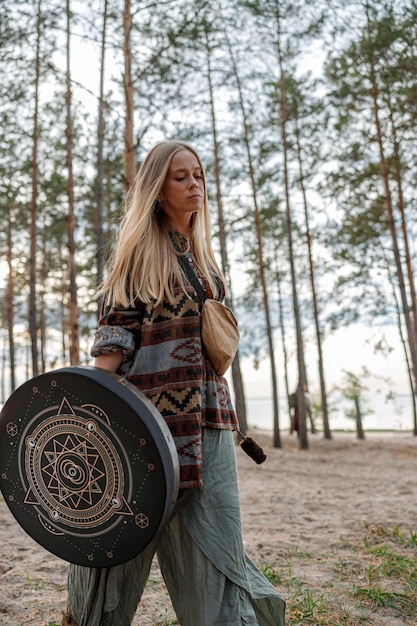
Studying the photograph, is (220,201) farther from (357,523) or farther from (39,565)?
(39,565)

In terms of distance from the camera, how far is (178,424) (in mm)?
1906

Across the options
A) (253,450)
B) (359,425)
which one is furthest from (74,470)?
(359,425)

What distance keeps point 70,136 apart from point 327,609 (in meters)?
11.3

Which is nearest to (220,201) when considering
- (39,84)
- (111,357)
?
(39,84)

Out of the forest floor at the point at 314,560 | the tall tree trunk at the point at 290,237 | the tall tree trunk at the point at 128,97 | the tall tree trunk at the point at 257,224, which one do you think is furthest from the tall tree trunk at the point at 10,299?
the forest floor at the point at 314,560

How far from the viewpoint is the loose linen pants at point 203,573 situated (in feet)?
6.17

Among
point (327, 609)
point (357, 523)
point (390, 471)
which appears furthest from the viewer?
point (390, 471)

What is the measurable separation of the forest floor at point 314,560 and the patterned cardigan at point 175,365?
1.38 metres

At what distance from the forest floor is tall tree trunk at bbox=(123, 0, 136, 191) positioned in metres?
4.62

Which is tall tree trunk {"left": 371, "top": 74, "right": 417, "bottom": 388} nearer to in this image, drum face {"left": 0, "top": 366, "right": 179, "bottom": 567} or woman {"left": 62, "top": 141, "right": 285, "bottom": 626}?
woman {"left": 62, "top": 141, "right": 285, "bottom": 626}

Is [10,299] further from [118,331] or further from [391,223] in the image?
[118,331]

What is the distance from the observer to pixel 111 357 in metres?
1.99

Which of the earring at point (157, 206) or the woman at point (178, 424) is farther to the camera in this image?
the earring at point (157, 206)

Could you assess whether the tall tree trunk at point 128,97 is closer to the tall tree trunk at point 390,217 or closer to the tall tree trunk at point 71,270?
the tall tree trunk at point 71,270
